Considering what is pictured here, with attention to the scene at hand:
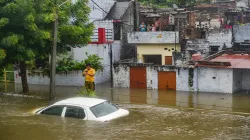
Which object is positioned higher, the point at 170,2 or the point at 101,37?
the point at 170,2

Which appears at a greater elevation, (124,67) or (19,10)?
(19,10)

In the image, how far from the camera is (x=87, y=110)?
42.3 ft

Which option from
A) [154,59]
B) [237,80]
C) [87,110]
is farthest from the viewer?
[154,59]

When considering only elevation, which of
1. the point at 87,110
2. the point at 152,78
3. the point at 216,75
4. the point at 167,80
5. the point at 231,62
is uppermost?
the point at 231,62

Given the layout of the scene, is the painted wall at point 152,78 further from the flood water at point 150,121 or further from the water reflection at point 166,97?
the flood water at point 150,121

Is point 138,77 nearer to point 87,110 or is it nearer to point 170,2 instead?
point 87,110

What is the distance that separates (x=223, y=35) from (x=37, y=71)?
1298cm

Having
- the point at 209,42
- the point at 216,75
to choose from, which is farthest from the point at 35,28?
the point at 209,42

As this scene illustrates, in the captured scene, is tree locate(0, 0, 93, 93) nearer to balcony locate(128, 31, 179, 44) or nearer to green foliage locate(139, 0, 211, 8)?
balcony locate(128, 31, 179, 44)

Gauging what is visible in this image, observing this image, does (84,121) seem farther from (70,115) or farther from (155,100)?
(155,100)

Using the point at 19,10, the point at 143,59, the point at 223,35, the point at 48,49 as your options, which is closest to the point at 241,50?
the point at 223,35

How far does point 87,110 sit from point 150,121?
2684 millimetres

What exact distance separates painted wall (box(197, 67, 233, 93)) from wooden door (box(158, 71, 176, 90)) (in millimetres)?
1616

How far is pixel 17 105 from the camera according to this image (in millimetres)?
18984
